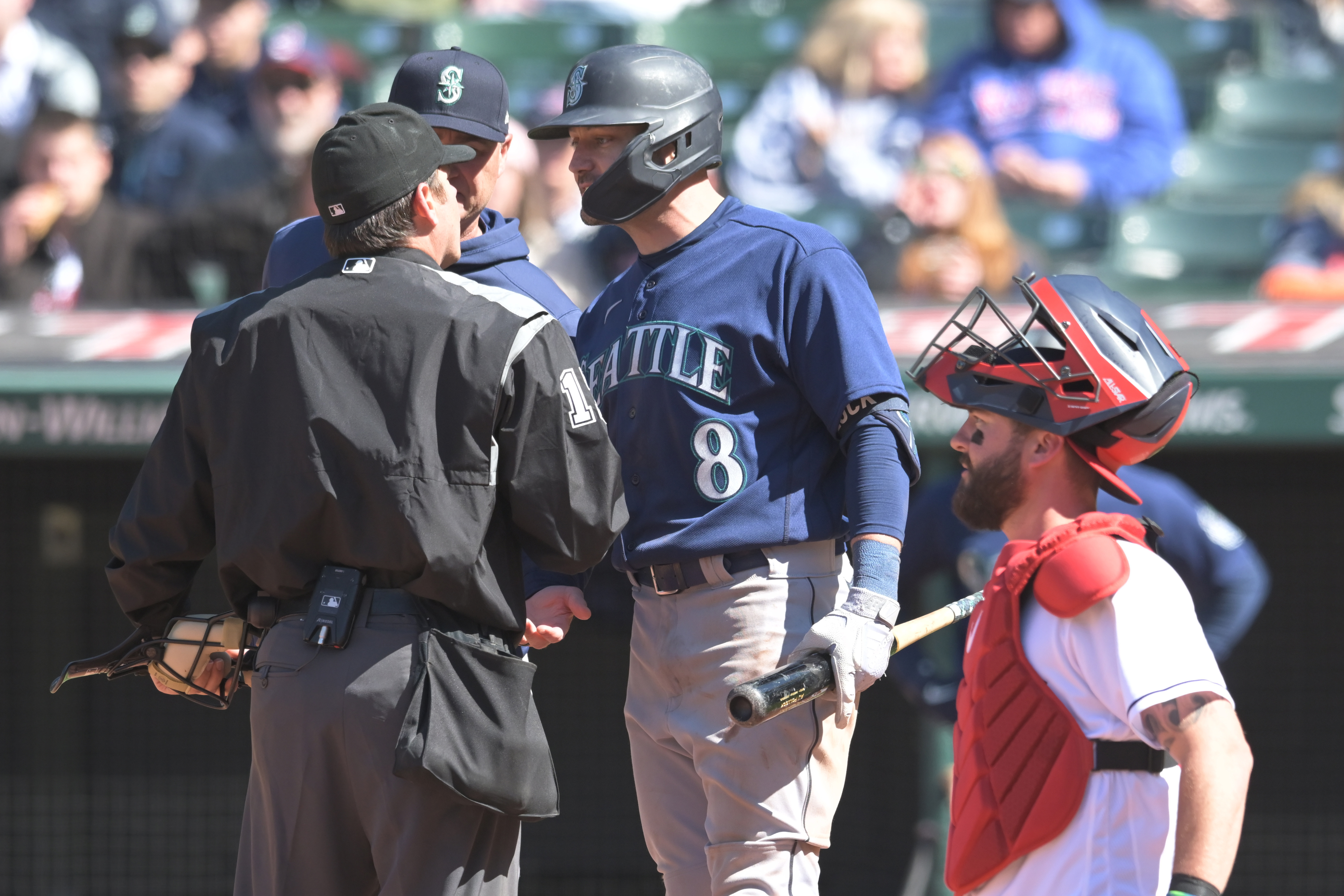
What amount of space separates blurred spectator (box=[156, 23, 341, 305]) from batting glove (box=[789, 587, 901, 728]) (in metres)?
3.58

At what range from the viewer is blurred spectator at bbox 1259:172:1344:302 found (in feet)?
18.3

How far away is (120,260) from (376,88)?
1679mm

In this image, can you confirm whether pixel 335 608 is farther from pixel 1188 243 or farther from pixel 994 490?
pixel 1188 243

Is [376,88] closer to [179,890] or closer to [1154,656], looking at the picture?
[179,890]

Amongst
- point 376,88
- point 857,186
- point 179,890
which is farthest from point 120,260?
point 857,186

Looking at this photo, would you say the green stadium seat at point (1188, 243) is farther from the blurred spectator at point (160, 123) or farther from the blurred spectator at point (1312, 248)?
the blurred spectator at point (160, 123)

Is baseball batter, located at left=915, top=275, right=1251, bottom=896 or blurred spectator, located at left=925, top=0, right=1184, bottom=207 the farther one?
blurred spectator, located at left=925, top=0, right=1184, bottom=207

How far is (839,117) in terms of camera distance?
254 inches

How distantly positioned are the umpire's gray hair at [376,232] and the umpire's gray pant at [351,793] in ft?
1.69

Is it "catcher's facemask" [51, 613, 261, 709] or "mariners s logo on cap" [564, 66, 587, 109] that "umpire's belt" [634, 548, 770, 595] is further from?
"mariners s logo on cap" [564, 66, 587, 109]

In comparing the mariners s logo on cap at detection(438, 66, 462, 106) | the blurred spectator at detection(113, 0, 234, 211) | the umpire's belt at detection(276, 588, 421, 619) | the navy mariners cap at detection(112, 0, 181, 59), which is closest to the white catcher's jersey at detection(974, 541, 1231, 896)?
the umpire's belt at detection(276, 588, 421, 619)

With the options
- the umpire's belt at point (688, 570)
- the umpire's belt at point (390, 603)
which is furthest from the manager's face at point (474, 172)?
the umpire's belt at point (390, 603)

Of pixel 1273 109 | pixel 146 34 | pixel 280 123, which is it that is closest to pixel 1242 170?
pixel 1273 109

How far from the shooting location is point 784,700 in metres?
2.12
